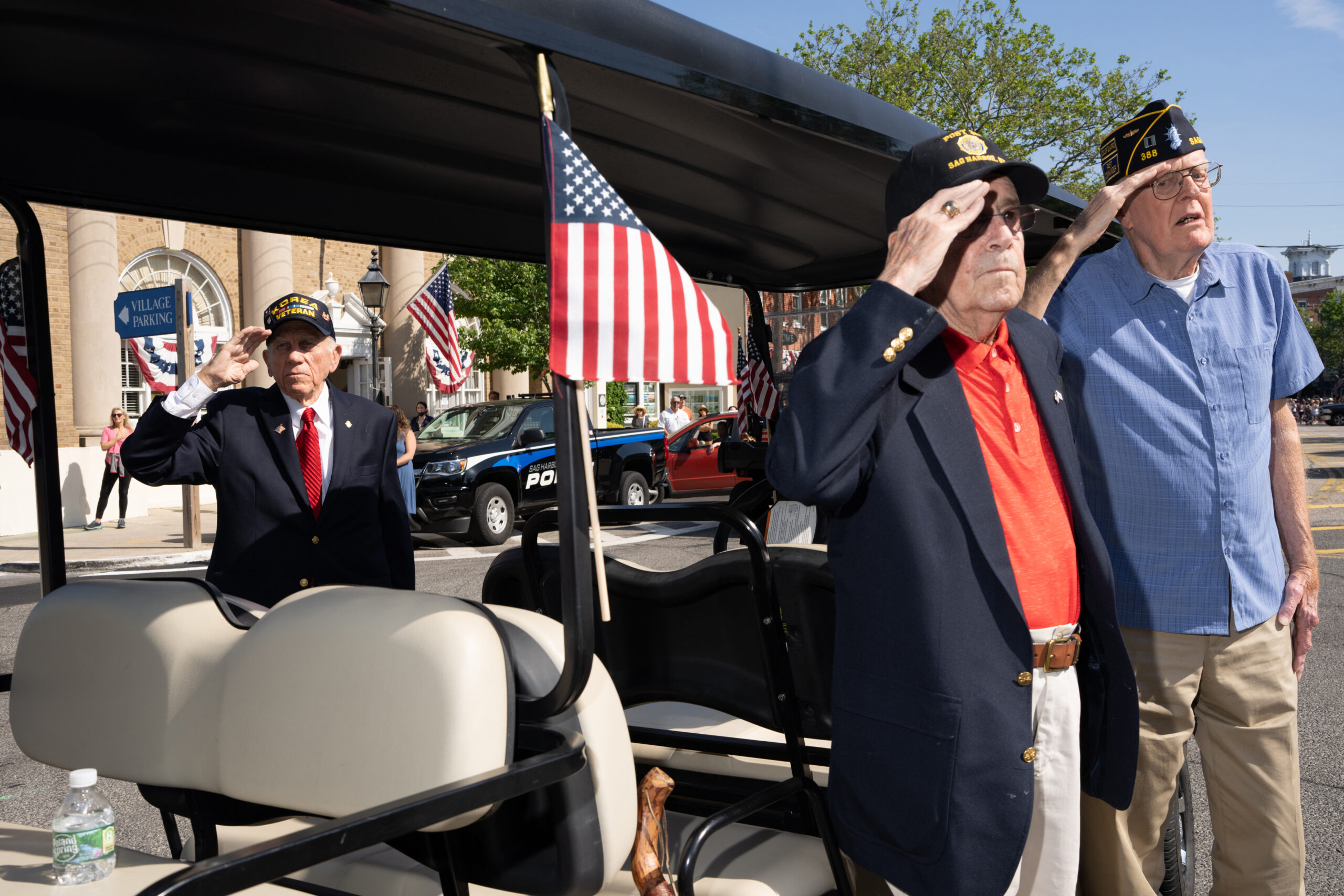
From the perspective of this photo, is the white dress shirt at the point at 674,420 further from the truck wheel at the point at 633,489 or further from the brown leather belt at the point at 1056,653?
the brown leather belt at the point at 1056,653

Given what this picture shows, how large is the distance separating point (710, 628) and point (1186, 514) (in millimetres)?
1179

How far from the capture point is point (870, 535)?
5.98 ft

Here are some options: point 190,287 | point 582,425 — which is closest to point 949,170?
point 582,425

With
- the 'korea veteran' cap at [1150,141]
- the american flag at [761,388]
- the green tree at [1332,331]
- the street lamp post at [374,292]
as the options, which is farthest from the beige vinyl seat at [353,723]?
the green tree at [1332,331]

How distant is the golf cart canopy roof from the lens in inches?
73.6

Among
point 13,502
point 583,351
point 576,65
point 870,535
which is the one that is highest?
point 576,65

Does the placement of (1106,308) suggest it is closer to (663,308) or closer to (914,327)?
(914,327)

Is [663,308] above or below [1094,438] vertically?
above

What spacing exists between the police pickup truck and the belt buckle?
10.9 meters

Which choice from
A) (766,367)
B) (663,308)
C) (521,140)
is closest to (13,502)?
(766,367)

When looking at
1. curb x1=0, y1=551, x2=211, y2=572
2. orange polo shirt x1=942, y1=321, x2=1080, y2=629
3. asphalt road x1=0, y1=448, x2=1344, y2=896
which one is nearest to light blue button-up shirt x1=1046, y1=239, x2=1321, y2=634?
orange polo shirt x1=942, y1=321, x2=1080, y2=629

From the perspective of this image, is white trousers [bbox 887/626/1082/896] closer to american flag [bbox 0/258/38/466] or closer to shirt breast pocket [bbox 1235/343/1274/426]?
shirt breast pocket [bbox 1235/343/1274/426]

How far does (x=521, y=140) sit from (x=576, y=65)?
923 millimetres

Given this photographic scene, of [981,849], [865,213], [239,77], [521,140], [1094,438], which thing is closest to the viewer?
[981,849]
